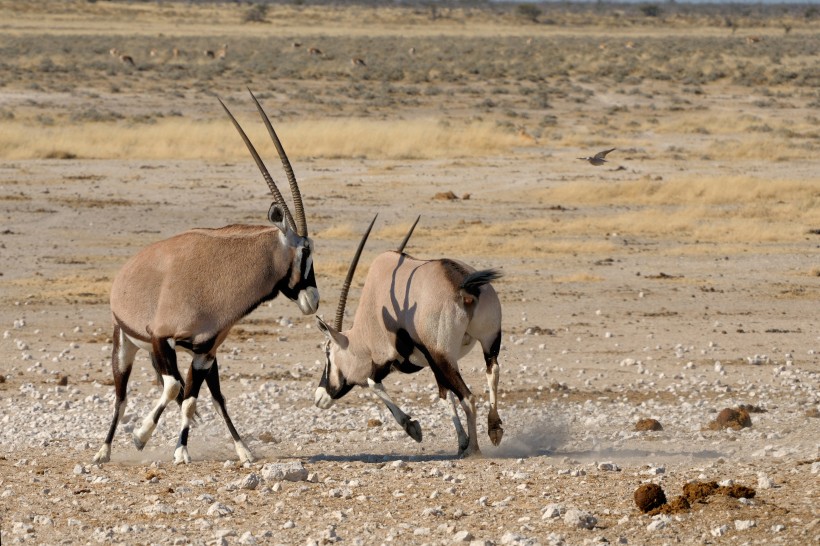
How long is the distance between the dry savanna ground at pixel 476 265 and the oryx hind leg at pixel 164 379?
211 millimetres

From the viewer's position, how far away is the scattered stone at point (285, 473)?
6.95 metres

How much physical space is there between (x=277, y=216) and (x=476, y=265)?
9.23 m

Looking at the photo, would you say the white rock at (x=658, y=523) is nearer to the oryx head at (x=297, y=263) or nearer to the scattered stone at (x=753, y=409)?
the oryx head at (x=297, y=263)

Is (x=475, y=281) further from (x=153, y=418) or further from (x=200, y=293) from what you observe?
(x=153, y=418)

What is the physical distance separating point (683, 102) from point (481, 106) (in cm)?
668

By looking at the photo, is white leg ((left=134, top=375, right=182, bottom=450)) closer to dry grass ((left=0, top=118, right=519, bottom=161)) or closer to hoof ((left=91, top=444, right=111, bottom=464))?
hoof ((left=91, top=444, right=111, bottom=464))

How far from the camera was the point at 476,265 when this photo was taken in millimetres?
16672

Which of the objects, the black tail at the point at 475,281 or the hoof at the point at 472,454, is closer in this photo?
the black tail at the point at 475,281

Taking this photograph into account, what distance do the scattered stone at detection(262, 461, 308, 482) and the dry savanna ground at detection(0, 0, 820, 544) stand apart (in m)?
0.07

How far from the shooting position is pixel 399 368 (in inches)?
327

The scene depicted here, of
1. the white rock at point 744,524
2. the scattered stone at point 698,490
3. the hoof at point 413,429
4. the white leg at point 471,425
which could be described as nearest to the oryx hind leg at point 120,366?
the hoof at point 413,429

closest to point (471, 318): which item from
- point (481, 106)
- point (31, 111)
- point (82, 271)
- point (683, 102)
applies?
point (82, 271)

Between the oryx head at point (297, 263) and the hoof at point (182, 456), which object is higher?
the oryx head at point (297, 263)

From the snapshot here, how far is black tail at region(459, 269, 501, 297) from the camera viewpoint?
7.64 meters
